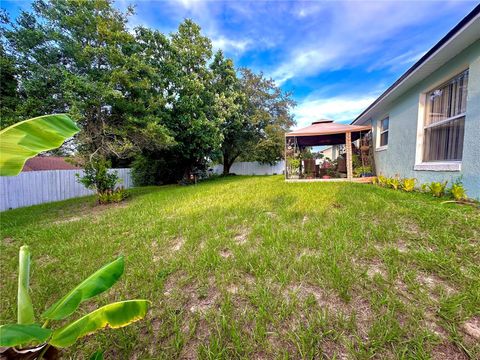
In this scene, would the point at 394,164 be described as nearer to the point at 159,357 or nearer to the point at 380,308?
the point at 380,308

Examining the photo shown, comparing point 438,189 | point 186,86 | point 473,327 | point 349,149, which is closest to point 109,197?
point 186,86

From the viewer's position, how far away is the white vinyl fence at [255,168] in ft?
72.0

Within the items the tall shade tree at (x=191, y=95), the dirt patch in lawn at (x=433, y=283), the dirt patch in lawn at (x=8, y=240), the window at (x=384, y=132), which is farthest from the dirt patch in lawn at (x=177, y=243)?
the window at (x=384, y=132)

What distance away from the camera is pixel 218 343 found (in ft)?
4.99

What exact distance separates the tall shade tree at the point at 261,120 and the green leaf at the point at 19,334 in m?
16.2

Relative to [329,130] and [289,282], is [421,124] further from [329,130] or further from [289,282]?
[289,282]

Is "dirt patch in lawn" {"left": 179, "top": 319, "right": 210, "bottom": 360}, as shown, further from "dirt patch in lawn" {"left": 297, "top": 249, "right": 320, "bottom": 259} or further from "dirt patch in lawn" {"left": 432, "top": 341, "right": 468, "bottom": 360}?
"dirt patch in lawn" {"left": 432, "top": 341, "right": 468, "bottom": 360}

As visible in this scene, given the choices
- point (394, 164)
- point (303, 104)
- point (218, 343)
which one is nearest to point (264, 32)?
point (394, 164)

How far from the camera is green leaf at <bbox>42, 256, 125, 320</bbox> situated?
1.12 m

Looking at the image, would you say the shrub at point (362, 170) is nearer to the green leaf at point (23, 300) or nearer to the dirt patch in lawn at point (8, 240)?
the green leaf at point (23, 300)

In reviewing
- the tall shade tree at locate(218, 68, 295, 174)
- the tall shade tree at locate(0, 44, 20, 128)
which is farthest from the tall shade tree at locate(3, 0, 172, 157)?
the tall shade tree at locate(218, 68, 295, 174)

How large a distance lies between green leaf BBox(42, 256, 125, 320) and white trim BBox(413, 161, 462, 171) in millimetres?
6443

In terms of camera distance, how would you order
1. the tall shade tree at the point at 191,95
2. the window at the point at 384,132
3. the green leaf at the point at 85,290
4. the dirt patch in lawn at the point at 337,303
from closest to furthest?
the green leaf at the point at 85,290 < the dirt patch in lawn at the point at 337,303 < the window at the point at 384,132 < the tall shade tree at the point at 191,95

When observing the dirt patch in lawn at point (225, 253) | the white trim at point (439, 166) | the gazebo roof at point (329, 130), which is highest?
the gazebo roof at point (329, 130)
